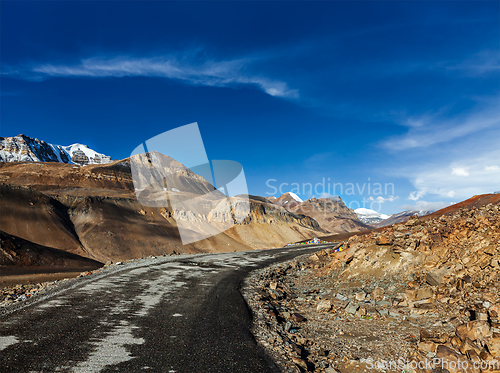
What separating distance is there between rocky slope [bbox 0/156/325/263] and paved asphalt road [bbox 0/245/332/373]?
39820mm

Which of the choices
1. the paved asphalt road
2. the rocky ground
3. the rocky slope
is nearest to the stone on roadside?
the rocky ground

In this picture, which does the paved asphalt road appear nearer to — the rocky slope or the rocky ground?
the rocky ground

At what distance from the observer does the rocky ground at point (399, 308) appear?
5703mm

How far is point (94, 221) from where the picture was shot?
2111 inches

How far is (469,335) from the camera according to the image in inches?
222

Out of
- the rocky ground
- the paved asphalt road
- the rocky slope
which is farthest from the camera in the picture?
the rocky slope

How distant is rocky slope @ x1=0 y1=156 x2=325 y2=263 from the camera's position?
151ft

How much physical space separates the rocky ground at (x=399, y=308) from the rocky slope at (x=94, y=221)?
4255 cm

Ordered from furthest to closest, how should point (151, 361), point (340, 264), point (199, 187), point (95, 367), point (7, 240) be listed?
point (199, 187) → point (7, 240) → point (340, 264) → point (151, 361) → point (95, 367)

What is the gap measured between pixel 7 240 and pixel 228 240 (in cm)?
4978

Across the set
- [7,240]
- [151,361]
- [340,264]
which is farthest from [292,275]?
[7,240]

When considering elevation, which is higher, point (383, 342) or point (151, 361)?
point (151, 361)

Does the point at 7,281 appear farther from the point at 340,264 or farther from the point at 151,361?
the point at 340,264

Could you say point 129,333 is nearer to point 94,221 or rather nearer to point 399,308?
point 399,308
